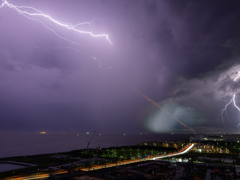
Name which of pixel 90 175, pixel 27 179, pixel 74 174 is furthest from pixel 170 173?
pixel 27 179

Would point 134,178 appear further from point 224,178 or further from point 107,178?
point 224,178

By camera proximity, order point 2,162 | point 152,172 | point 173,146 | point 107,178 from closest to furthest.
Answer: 1. point 107,178
2. point 152,172
3. point 2,162
4. point 173,146

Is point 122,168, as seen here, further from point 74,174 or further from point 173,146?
point 173,146

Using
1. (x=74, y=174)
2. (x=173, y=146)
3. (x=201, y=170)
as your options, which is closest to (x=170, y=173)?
(x=201, y=170)

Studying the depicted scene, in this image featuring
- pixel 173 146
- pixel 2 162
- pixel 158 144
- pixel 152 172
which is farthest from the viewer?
pixel 158 144

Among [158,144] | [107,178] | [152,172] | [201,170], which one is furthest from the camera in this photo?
[158,144]

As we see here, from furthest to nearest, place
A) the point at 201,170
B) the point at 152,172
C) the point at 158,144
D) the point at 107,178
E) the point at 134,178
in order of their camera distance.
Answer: the point at 158,144
the point at 201,170
the point at 152,172
the point at 107,178
the point at 134,178

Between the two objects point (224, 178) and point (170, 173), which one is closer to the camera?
point (224, 178)

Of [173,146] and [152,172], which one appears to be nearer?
[152,172]
